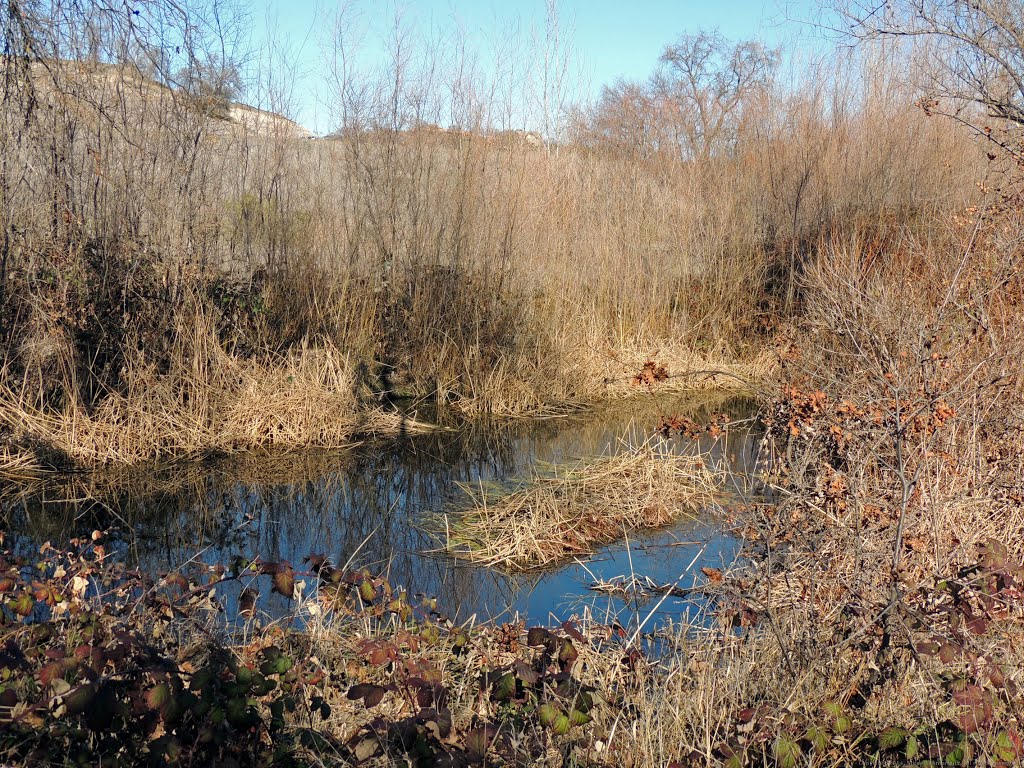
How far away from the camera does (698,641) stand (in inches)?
151

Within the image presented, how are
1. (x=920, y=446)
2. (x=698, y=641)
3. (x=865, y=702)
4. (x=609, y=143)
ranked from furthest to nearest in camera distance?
(x=609, y=143)
(x=920, y=446)
(x=698, y=641)
(x=865, y=702)

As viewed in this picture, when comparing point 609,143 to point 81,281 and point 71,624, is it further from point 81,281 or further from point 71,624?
point 71,624

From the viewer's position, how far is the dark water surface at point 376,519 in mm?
5242

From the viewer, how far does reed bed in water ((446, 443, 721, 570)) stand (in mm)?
5805

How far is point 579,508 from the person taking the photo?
638 cm

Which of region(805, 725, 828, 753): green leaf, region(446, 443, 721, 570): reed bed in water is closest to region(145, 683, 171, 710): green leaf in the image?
region(805, 725, 828, 753): green leaf

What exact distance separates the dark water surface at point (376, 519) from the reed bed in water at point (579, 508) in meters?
0.15

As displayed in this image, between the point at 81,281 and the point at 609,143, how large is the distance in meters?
7.03

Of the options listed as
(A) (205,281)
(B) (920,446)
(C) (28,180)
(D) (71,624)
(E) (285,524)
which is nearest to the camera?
(D) (71,624)

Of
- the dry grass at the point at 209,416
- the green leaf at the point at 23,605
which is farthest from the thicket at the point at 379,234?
the green leaf at the point at 23,605

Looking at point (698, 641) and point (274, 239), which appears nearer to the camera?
point (698, 641)

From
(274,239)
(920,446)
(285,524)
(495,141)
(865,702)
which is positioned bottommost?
(285,524)

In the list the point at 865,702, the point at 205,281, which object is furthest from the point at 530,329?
the point at 865,702

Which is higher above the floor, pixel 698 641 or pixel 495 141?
pixel 495 141
